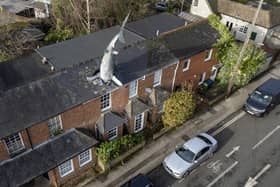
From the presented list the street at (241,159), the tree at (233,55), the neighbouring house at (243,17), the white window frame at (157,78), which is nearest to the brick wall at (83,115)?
the white window frame at (157,78)

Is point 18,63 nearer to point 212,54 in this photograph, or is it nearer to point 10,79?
point 10,79

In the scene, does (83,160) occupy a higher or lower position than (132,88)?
lower

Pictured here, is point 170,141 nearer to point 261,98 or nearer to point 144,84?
point 144,84

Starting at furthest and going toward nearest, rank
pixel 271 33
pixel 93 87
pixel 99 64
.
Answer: pixel 271 33 < pixel 99 64 < pixel 93 87

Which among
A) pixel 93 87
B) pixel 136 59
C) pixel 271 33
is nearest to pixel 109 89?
pixel 93 87

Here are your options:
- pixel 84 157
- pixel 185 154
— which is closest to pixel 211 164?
pixel 185 154

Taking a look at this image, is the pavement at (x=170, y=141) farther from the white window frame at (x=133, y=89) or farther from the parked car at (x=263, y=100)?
the white window frame at (x=133, y=89)
